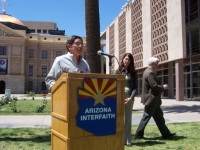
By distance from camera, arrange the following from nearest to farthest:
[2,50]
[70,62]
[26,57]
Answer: [70,62], [2,50], [26,57]

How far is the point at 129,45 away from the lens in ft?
119

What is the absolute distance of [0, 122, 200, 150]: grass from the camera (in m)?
5.10

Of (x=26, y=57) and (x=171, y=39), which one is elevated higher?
(x=26, y=57)

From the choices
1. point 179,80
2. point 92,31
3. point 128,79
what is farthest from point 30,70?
point 128,79

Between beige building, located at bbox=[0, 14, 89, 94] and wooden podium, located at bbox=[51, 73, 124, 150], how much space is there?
177 feet

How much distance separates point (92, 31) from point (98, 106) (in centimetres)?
636

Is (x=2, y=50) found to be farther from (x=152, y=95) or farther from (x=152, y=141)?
(x=152, y=141)

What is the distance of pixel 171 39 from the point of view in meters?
24.0

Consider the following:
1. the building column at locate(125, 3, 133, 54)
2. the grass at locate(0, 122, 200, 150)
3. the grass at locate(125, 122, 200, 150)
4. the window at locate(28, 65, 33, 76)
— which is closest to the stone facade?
the window at locate(28, 65, 33, 76)

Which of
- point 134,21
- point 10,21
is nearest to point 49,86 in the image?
point 134,21

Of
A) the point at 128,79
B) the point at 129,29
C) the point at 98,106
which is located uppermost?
the point at 129,29

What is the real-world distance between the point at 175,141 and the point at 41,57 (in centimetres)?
6178

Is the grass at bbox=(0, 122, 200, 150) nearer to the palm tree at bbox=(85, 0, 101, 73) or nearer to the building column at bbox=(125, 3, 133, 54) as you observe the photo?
the palm tree at bbox=(85, 0, 101, 73)

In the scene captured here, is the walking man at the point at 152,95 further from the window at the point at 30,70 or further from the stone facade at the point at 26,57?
the window at the point at 30,70
